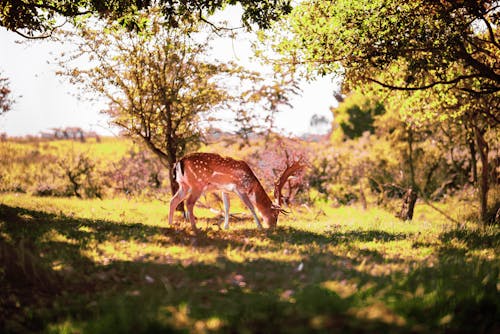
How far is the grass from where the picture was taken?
5.72 meters

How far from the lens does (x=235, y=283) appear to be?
710 centimetres

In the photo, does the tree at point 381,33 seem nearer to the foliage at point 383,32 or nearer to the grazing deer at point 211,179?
the foliage at point 383,32

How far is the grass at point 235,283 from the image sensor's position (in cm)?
572

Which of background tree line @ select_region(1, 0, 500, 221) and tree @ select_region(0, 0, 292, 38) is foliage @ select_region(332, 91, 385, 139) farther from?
tree @ select_region(0, 0, 292, 38)

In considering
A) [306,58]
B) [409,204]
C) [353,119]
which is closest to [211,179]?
[306,58]

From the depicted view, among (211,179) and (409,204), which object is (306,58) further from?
(409,204)

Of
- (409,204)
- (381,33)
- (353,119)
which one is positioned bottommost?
(409,204)

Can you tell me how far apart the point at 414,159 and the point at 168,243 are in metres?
25.8

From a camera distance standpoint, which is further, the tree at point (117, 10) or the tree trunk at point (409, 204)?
the tree trunk at point (409, 204)

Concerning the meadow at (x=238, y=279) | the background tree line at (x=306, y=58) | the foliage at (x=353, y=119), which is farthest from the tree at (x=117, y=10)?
the foliage at (x=353, y=119)

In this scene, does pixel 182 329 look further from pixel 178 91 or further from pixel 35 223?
pixel 178 91

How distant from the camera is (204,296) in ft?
21.6

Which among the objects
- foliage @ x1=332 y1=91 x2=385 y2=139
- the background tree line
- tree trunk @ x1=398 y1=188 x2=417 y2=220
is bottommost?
tree trunk @ x1=398 y1=188 x2=417 y2=220

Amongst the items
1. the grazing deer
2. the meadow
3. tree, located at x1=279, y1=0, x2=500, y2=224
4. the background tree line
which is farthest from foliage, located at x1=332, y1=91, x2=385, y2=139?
the grazing deer
